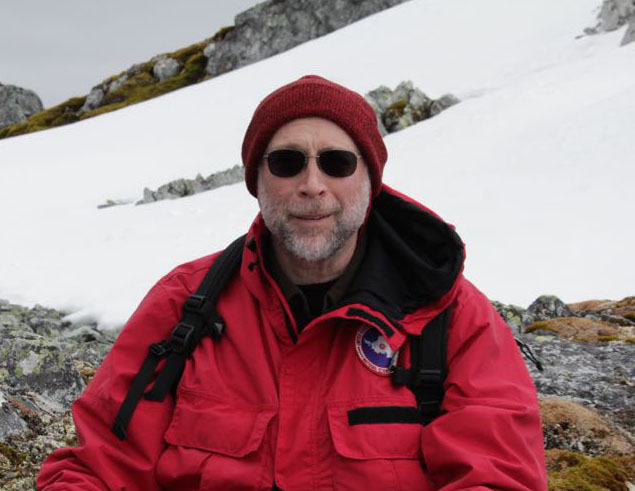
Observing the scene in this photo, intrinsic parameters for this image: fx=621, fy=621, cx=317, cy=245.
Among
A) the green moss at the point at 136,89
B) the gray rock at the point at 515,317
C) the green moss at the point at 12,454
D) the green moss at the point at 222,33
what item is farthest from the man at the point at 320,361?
the green moss at the point at 222,33

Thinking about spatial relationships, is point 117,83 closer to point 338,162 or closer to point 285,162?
point 285,162

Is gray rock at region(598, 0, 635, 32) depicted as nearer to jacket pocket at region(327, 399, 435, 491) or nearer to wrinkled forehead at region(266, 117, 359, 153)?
wrinkled forehead at region(266, 117, 359, 153)

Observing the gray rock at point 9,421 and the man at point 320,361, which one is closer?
the man at point 320,361

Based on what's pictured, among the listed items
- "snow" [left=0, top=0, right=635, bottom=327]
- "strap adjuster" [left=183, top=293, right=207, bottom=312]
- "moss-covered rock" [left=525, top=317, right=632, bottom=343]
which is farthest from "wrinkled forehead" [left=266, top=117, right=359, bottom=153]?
"snow" [left=0, top=0, right=635, bottom=327]

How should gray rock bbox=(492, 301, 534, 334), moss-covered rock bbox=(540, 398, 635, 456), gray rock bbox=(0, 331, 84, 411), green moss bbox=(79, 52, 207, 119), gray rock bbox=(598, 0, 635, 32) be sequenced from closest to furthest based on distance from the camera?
1. moss-covered rock bbox=(540, 398, 635, 456)
2. gray rock bbox=(0, 331, 84, 411)
3. gray rock bbox=(492, 301, 534, 334)
4. gray rock bbox=(598, 0, 635, 32)
5. green moss bbox=(79, 52, 207, 119)

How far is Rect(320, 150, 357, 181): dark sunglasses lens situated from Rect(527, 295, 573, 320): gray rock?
7402mm

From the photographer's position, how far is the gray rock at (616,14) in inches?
1383

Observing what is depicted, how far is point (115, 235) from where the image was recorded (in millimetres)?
21391

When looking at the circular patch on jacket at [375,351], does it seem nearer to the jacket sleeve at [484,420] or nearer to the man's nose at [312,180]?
the jacket sleeve at [484,420]

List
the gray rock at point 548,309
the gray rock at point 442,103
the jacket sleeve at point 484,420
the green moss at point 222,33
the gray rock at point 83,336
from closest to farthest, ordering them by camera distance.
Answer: the jacket sleeve at point 484,420 → the gray rock at point 548,309 → the gray rock at point 83,336 → the gray rock at point 442,103 → the green moss at point 222,33

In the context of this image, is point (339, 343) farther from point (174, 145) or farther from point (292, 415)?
point (174, 145)

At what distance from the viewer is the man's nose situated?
11.8ft

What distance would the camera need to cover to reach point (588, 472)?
4613 millimetres

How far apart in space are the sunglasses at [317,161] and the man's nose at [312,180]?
0.02 meters
